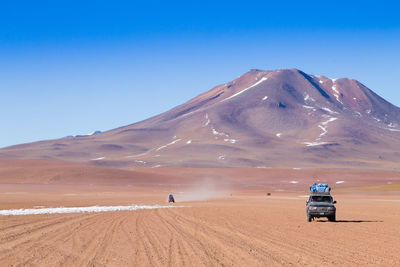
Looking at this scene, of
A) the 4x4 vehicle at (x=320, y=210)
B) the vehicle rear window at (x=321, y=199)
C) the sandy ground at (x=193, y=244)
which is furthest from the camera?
the vehicle rear window at (x=321, y=199)

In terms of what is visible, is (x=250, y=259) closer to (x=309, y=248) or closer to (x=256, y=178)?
(x=309, y=248)

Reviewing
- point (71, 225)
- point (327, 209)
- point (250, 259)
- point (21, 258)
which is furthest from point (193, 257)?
point (327, 209)

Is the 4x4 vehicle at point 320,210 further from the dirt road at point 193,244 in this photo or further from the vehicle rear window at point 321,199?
the dirt road at point 193,244

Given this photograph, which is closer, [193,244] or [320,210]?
[193,244]

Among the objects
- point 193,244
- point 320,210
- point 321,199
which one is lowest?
point 193,244

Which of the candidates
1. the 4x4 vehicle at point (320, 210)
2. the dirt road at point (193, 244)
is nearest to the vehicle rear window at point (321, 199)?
the 4x4 vehicle at point (320, 210)

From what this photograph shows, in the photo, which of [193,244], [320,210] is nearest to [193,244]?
[193,244]

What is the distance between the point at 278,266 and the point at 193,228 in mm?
10813

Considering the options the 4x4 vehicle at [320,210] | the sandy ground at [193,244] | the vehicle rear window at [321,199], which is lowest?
the sandy ground at [193,244]

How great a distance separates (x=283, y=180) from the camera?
130 m

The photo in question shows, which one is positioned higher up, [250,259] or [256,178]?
[256,178]

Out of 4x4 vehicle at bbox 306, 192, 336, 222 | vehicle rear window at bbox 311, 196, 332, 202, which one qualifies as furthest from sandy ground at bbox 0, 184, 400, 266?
vehicle rear window at bbox 311, 196, 332, 202

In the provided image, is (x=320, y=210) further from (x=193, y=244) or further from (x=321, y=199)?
(x=193, y=244)

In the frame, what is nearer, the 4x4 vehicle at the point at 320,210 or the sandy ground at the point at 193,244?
the sandy ground at the point at 193,244
